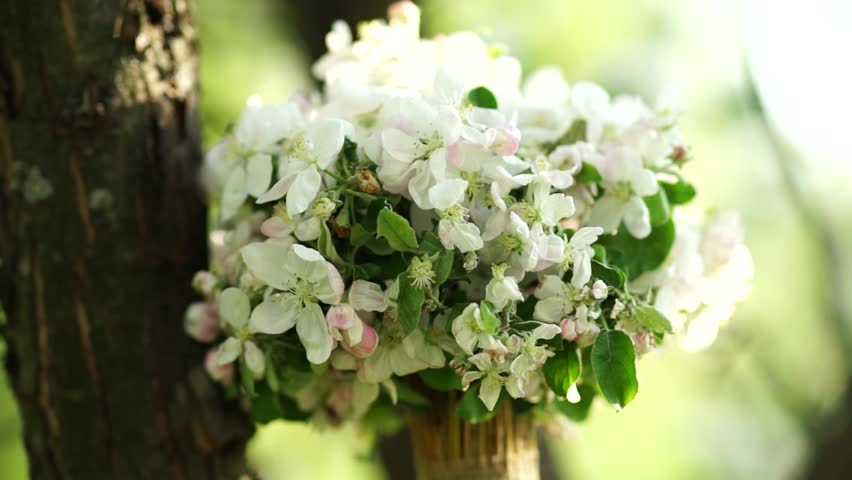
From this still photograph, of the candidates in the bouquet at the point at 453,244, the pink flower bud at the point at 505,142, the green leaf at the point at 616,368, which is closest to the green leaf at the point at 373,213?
the bouquet at the point at 453,244

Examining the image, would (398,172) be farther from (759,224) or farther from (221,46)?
(759,224)

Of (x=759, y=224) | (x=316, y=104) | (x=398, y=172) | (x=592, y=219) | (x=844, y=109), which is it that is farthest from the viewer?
(x=759, y=224)

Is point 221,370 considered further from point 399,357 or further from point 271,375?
point 399,357

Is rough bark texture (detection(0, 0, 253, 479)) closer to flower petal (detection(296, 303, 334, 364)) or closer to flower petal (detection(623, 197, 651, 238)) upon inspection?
flower petal (detection(296, 303, 334, 364))

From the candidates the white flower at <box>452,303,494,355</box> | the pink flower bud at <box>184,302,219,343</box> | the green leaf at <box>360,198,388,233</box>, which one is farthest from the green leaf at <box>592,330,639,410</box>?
the pink flower bud at <box>184,302,219,343</box>

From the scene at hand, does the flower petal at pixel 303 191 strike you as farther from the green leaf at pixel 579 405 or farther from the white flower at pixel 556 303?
the green leaf at pixel 579 405

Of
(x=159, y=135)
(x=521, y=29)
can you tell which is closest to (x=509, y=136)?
(x=159, y=135)
